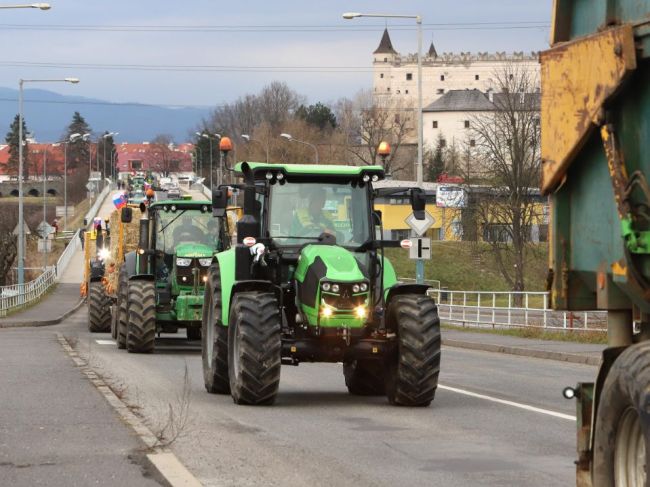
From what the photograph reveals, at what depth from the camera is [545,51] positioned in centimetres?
793

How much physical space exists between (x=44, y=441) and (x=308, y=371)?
989 cm

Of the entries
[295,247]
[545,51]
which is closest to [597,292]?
[545,51]

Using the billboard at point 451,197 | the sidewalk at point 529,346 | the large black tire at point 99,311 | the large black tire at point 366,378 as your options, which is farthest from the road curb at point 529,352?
the billboard at point 451,197

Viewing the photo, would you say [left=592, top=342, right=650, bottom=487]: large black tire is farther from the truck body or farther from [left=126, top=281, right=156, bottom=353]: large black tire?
[left=126, top=281, right=156, bottom=353]: large black tire

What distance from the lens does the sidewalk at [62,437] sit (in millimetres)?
Result: 9883

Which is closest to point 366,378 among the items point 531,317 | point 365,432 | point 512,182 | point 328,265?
point 328,265

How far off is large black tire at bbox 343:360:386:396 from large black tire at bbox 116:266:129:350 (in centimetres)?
979

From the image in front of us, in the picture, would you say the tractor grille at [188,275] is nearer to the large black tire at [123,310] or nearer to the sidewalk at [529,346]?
the large black tire at [123,310]

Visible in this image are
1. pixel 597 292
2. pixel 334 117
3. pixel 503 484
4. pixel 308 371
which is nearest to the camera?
pixel 597 292

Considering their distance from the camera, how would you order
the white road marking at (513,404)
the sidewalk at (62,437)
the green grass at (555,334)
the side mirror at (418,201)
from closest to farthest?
the sidewalk at (62,437) → the white road marking at (513,404) → the side mirror at (418,201) → the green grass at (555,334)

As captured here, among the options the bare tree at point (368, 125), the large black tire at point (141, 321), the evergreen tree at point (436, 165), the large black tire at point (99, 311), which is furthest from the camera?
the evergreen tree at point (436, 165)

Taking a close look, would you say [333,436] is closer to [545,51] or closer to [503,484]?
[503,484]

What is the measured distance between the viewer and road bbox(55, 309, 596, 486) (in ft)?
33.0

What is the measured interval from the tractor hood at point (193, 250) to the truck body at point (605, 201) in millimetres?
19244
